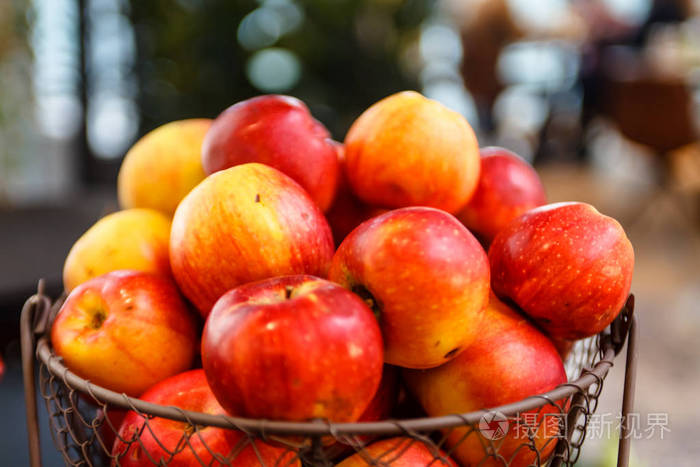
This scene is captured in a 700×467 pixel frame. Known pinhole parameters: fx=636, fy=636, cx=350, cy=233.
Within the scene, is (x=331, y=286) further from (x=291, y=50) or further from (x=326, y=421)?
(x=291, y=50)

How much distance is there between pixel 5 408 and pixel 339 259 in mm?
462

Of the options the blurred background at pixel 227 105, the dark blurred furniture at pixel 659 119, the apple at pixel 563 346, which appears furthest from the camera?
the dark blurred furniture at pixel 659 119

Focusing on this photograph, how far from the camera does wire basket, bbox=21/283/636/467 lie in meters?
0.40

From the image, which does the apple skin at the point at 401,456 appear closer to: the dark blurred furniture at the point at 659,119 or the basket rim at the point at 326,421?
the basket rim at the point at 326,421

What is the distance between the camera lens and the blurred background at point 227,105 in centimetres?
136

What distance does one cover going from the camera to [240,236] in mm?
542

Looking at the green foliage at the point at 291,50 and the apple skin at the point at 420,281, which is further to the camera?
the green foliage at the point at 291,50

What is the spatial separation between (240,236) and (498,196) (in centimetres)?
32

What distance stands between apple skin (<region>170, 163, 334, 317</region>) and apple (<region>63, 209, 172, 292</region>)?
0.09 meters

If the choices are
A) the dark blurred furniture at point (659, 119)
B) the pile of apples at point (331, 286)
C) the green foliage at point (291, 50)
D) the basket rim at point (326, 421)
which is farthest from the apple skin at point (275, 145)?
the dark blurred furniture at point (659, 119)

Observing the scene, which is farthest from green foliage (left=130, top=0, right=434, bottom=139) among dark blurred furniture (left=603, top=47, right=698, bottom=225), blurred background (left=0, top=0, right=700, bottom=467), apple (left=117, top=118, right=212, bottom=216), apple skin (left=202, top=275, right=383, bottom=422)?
apple skin (left=202, top=275, right=383, bottom=422)

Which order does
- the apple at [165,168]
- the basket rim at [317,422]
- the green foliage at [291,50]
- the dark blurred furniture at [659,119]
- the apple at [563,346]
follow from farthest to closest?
the dark blurred furniture at [659,119]
the green foliage at [291,50]
the apple at [165,168]
the apple at [563,346]
the basket rim at [317,422]

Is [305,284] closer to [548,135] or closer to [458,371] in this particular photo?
[458,371]

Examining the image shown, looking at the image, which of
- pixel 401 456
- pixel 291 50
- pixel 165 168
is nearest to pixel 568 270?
pixel 401 456
